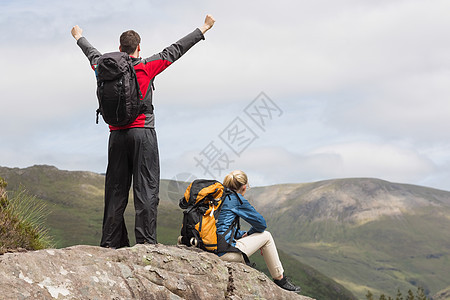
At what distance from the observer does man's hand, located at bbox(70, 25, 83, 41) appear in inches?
400

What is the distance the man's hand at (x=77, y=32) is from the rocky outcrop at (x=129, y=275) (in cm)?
461

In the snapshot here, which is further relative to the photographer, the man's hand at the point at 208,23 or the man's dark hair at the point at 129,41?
the man's hand at the point at 208,23

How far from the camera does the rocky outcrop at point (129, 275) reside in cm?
628

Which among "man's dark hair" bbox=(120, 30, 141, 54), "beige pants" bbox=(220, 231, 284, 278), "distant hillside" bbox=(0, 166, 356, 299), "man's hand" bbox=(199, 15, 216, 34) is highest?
"man's hand" bbox=(199, 15, 216, 34)

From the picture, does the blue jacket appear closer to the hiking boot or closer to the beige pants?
the beige pants

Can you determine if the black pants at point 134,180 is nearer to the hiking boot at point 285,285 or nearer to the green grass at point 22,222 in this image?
the hiking boot at point 285,285

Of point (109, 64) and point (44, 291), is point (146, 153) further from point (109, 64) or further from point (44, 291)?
point (44, 291)

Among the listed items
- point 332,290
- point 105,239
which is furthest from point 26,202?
point 332,290

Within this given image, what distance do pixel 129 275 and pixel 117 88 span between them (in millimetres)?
3177

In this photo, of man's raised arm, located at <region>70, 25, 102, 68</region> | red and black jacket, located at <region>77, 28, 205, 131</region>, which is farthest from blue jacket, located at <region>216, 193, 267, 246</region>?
man's raised arm, located at <region>70, 25, 102, 68</region>

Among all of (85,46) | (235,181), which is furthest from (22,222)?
(235,181)

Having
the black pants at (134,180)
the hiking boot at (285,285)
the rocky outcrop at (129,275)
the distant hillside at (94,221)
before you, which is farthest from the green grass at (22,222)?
the distant hillside at (94,221)

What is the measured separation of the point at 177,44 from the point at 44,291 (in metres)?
5.09

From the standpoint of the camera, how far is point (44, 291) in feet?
20.3
